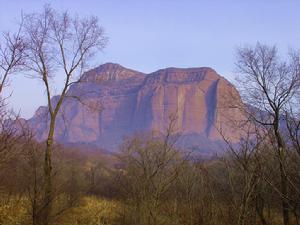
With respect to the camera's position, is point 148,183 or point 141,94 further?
point 141,94

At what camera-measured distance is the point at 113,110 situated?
19388 cm

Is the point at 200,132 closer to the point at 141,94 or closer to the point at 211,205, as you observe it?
the point at 141,94

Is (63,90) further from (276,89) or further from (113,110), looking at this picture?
(113,110)

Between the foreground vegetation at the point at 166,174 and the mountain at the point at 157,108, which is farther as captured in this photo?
the mountain at the point at 157,108

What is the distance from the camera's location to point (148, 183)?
33.9ft

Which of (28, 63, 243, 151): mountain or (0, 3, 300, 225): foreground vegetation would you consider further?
(28, 63, 243, 151): mountain

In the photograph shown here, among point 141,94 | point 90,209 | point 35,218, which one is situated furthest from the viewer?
point 141,94

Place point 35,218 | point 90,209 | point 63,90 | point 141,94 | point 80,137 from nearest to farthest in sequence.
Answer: point 35,218 → point 63,90 → point 90,209 → point 80,137 → point 141,94

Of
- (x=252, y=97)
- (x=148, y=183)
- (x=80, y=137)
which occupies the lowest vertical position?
(x=80, y=137)

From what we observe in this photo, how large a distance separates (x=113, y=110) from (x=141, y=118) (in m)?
17.6

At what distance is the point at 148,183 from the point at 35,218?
3.46 metres

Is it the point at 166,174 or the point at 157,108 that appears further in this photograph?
the point at 157,108

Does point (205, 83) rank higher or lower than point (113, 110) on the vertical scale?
higher

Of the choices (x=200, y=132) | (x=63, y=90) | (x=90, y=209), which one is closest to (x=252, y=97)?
(x=63, y=90)
